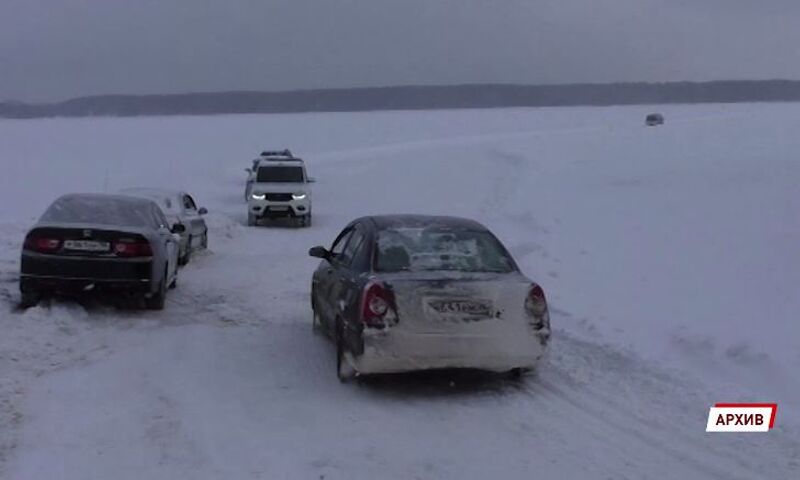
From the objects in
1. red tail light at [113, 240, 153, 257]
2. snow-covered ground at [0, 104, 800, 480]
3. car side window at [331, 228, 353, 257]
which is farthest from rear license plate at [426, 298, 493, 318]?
red tail light at [113, 240, 153, 257]

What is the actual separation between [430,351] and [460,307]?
1.44 feet

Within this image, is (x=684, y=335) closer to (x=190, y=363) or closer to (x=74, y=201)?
(x=190, y=363)

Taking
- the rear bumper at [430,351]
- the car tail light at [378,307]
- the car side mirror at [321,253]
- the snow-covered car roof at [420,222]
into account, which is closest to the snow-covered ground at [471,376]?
the rear bumper at [430,351]

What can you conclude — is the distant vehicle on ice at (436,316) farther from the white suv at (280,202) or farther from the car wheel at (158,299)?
the white suv at (280,202)

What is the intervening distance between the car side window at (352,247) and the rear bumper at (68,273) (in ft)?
9.80

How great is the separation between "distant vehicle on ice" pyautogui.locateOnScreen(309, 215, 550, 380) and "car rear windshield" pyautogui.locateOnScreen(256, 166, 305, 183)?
66.8ft

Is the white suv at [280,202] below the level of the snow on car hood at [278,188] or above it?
below

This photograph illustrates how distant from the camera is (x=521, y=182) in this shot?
115 ft

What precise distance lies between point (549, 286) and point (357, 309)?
21.8 feet

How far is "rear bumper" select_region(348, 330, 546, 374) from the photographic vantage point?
7770mm

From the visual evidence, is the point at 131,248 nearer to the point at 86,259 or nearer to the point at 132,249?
the point at 132,249

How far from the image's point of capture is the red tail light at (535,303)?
8.05 m

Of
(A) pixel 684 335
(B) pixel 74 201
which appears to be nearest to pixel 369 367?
(A) pixel 684 335

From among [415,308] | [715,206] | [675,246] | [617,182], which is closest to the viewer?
[415,308]
